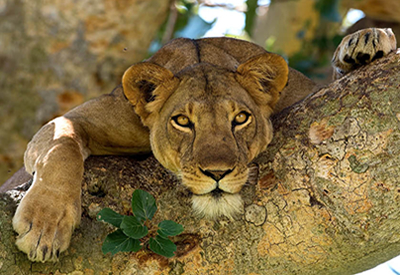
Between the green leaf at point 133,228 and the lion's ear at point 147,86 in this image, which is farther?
the lion's ear at point 147,86

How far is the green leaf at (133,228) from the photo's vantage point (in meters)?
2.47

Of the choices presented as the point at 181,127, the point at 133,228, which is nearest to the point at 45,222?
the point at 133,228

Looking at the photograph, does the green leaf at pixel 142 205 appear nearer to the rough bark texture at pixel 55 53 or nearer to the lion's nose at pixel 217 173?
the lion's nose at pixel 217 173

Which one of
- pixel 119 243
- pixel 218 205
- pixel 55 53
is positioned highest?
pixel 218 205

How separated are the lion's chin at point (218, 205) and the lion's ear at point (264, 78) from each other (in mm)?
869

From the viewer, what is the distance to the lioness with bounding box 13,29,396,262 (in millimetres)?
2648

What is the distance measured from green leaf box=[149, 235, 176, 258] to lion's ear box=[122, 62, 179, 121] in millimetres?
1081

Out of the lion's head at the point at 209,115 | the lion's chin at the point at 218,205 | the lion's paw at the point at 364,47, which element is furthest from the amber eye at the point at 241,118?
the lion's paw at the point at 364,47

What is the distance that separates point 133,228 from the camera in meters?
2.50

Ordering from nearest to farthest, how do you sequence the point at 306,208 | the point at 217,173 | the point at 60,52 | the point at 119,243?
the point at 119,243
the point at 306,208
the point at 217,173
the point at 60,52

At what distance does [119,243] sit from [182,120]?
3.03 ft

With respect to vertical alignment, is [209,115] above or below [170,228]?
above

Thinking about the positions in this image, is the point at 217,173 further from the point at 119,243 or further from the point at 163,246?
the point at 119,243

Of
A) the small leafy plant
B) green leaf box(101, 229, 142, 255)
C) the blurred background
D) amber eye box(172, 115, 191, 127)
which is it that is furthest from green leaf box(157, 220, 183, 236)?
the blurred background
